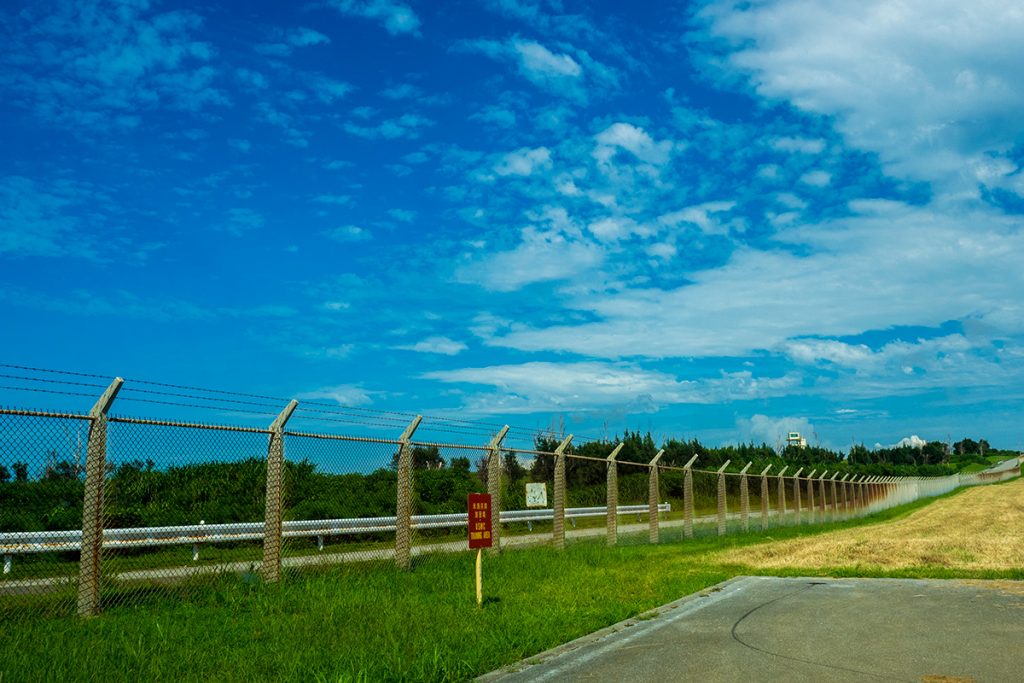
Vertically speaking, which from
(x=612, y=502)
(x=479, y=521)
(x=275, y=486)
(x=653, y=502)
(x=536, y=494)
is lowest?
(x=653, y=502)

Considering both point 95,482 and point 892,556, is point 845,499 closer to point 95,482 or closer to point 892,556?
point 892,556

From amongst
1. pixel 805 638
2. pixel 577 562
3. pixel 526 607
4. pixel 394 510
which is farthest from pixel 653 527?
pixel 805 638

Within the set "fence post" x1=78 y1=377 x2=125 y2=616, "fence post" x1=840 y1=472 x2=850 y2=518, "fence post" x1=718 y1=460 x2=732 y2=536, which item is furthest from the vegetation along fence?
"fence post" x1=840 y1=472 x2=850 y2=518

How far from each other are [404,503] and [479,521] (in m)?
3.41

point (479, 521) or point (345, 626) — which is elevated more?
point (479, 521)

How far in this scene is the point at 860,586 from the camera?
12.5 meters

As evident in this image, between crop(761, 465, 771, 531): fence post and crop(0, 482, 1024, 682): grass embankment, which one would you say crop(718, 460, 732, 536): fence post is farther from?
crop(0, 482, 1024, 682): grass embankment

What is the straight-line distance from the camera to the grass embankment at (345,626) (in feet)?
22.7

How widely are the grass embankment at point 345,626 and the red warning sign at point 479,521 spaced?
29.2 inches

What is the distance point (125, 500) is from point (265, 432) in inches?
77.8

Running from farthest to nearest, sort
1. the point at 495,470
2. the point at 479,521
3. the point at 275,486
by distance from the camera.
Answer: the point at 495,470, the point at 275,486, the point at 479,521

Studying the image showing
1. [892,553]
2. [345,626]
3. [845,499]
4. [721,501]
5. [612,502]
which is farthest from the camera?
[845,499]

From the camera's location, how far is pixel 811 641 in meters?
8.06

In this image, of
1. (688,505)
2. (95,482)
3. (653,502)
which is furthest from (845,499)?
(95,482)
